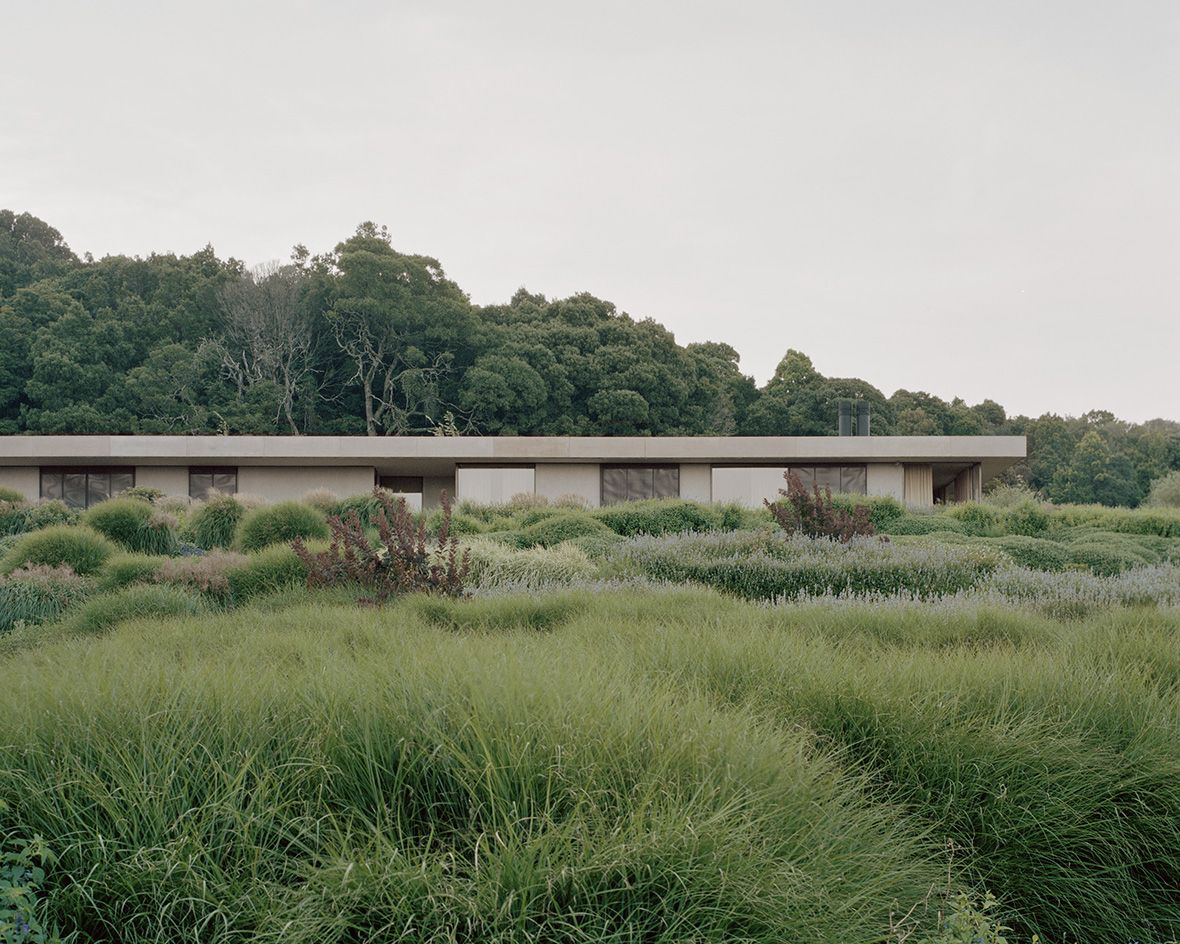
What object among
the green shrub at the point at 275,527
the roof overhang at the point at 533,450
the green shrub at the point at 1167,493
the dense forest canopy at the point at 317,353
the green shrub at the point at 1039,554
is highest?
the dense forest canopy at the point at 317,353

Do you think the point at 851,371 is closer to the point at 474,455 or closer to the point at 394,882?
the point at 474,455

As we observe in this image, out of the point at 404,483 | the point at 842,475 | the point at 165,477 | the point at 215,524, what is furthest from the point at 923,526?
the point at 165,477

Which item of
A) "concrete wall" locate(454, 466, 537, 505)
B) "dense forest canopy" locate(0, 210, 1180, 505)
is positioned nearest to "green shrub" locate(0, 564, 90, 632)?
"concrete wall" locate(454, 466, 537, 505)

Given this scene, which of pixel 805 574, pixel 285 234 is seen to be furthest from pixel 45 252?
pixel 805 574

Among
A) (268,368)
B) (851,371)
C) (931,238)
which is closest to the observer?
(931,238)

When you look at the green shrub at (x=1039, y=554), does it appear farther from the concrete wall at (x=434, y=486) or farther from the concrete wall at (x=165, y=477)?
the concrete wall at (x=165, y=477)

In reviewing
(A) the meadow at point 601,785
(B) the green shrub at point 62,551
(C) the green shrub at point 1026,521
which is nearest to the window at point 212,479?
(B) the green shrub at point 62,551

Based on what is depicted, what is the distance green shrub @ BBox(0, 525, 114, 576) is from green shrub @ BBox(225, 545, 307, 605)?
7.07 ft

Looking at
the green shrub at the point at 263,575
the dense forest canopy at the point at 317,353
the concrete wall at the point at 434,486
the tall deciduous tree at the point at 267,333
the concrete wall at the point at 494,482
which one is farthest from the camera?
the tall deciduous tree at the point at 267,333

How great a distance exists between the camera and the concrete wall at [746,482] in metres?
23.7

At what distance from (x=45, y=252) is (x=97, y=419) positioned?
12.3 m

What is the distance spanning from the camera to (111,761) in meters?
2.13

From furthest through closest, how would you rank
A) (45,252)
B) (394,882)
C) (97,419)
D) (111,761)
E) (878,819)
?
(45,252)
(97,419)
(878,819)
(111,761)
(394,882)

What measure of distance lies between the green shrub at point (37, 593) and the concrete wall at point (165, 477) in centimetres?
1710
